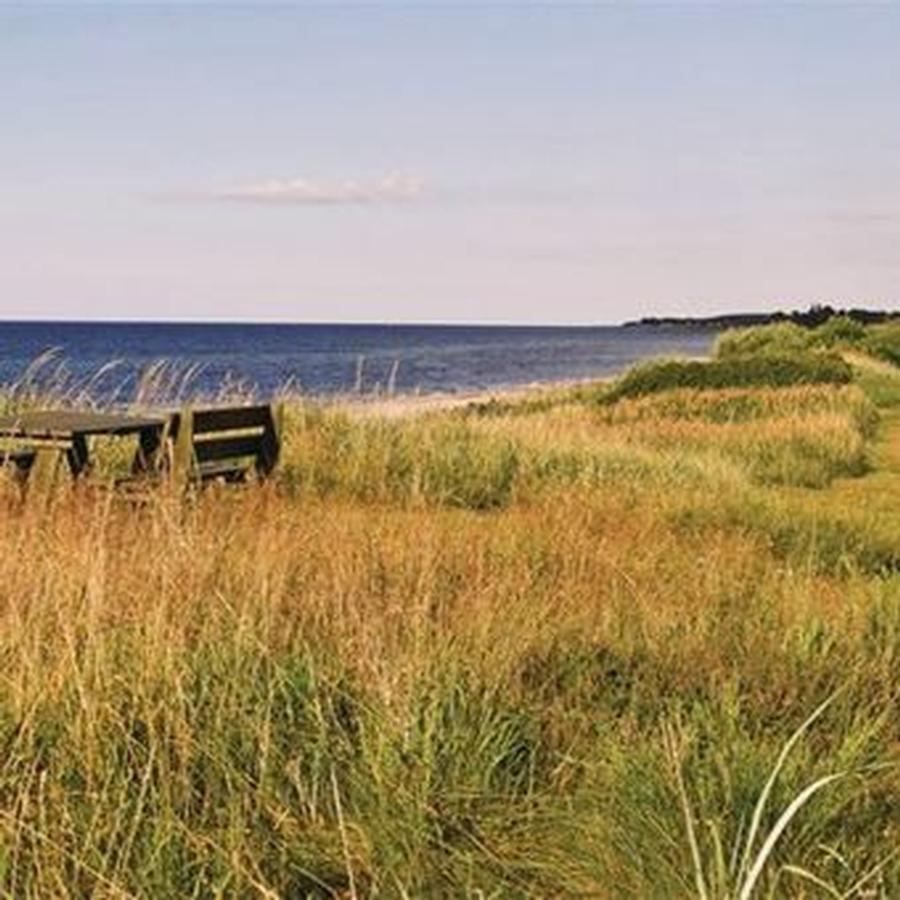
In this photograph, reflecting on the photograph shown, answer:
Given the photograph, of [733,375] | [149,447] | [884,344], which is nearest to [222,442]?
[149,447]

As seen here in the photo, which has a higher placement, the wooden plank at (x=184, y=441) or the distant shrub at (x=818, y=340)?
the distant shrub at (x=818, y=340)

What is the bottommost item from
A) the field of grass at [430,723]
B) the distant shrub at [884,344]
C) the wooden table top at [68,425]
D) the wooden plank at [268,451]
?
the field of grass at [430,723]

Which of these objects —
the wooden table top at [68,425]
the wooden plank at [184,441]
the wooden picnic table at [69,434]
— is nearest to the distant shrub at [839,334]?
the wooden picnic table at [69,434]

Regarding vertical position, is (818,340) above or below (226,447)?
above

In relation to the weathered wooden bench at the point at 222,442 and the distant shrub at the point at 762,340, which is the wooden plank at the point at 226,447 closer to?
the weathered wooden bench at the point at 222,442

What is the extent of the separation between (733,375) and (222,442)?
22950 mm

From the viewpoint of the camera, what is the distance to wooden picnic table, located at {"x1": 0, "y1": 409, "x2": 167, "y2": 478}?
9.62 metres

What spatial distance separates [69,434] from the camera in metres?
9.64

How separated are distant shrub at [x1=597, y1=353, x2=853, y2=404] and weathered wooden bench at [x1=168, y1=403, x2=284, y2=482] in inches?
828

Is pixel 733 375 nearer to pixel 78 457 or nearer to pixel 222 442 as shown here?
pixel 222 442

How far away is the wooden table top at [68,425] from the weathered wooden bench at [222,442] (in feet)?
1.16

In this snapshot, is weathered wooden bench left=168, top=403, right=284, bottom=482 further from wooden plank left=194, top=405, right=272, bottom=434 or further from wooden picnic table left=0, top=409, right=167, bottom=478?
wooden picnic table left=0, top=409, right=167, bottom=478

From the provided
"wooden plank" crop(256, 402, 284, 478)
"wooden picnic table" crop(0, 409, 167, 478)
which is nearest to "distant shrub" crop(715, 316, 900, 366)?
"wooden plank" crop(256, 402, 284, 478)

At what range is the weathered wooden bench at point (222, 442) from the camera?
975cm
